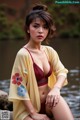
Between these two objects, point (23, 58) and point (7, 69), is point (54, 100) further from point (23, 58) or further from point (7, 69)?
point (7, 69)

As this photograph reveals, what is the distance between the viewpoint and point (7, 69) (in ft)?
33.4

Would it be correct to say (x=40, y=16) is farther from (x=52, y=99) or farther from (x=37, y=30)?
(x=52, y=99)

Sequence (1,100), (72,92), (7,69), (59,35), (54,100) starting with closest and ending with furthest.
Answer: (54,100)
(1,100)
(72,92)
(7,69)
(59,35)

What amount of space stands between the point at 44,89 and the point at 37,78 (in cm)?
8

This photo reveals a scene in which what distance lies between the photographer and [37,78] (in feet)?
8.02

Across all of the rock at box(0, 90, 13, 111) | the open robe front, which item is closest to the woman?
the open robe front

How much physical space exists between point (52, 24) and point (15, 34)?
23.4m

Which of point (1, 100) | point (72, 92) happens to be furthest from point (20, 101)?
point (72, 92)

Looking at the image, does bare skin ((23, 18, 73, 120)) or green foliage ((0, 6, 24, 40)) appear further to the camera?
green foliage ((0, 6, 24, 40))

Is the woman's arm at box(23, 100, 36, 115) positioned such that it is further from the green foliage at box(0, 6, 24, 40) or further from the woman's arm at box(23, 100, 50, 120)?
the green foliage at box(0, 6, 24, 40)

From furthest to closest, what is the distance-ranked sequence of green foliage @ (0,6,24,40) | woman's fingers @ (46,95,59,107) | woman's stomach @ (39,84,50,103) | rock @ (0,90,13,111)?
1. green foliage @ (0,6,24,40)
2. rock @ (0,90,13,111)
3. woman's stomach @ (39,84,50,103)
4. woman's fingers @ (46,95,59,107)

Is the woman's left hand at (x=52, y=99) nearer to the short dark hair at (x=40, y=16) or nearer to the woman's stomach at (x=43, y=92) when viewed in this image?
the woman's stomach at (x=43, y=92)

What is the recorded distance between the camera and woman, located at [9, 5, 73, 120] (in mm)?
2387

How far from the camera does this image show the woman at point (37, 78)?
94.0 inches
